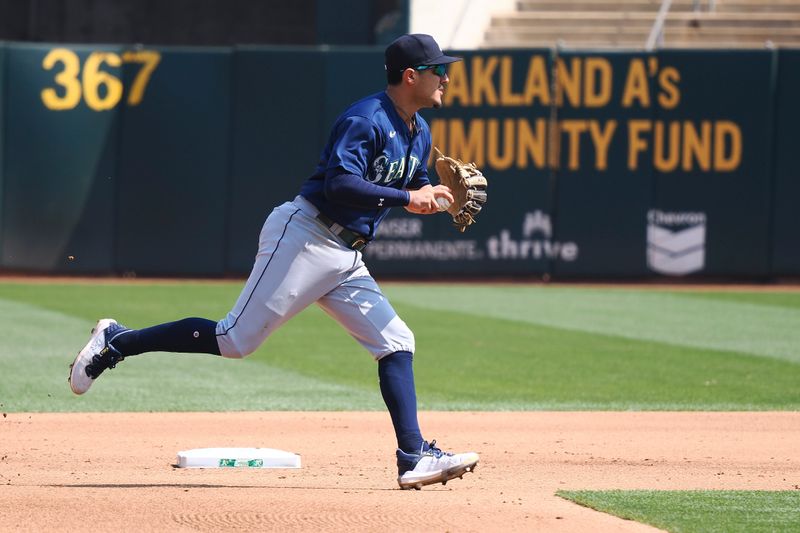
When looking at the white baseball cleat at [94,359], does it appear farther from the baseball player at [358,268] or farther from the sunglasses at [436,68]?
Answer: the sunglasses at [436,68]

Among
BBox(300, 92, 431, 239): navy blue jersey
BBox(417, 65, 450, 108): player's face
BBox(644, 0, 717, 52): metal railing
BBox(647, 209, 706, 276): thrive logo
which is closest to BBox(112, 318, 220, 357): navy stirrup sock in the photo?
BBox(300, 92, 431, 239): navy blue jersey

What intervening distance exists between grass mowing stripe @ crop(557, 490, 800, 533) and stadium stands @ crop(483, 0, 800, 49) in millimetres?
15539

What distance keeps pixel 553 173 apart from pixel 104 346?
42.0 ft

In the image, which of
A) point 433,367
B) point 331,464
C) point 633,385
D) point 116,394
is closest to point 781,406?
point 633,385

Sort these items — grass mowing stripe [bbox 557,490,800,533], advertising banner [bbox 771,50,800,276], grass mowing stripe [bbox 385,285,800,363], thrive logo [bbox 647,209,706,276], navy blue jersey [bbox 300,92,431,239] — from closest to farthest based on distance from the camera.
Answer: grass mowing stripe [bbox 557,490,800,533] < navy blue jersey [bbox 300,92,431,239] < grass mowing stripe [bbox 385,285,800,363] < advertising banner [bbox 771,50,800,276] < thrive logo [bbox 647,209,706,276]

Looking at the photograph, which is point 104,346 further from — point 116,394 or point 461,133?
point 461,133

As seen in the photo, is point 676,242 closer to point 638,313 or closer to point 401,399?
point 638,313

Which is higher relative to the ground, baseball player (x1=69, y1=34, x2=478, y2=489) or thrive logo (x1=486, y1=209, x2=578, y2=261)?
baseball player (x1=69, y1=34, x2=478, y2=489)

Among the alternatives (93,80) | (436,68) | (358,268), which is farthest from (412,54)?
(93,80)

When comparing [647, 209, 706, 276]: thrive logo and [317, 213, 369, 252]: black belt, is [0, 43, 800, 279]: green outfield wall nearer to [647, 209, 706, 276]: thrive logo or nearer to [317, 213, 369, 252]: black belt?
[647, 209, 706, 276]: thrive logo

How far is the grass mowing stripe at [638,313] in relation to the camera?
41.1 feet

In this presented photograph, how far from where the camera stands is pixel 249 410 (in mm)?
8609

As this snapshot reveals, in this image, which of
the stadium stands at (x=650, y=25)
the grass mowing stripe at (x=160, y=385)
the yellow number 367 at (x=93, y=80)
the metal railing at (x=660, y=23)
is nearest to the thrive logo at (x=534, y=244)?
the metal railing at (x=660, y=23)

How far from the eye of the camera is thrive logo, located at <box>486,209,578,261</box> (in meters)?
18.2
